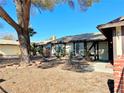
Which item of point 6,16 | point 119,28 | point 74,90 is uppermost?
point 6,16

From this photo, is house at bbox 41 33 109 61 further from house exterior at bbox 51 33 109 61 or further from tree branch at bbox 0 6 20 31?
tree branch at bbox 0 6 20 31

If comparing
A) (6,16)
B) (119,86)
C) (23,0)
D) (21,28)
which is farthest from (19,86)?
(23,0)

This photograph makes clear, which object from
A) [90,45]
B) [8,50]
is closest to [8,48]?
[8,50]

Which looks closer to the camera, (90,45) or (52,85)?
(52,85)

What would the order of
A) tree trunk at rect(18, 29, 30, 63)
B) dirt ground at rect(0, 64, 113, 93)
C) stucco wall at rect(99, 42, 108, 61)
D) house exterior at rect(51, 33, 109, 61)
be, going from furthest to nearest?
stucco wall at rect(99, 42, 108, 61) → house exterior at rect(51, 33, 109, 61) → tree trunk at rect(18, 29, 30, 63) → dirt ground at rect(0, 64, 113, 93)

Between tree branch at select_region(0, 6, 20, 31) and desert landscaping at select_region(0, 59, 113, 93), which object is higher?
tree branch at select_region(0, 6, 20, 31)

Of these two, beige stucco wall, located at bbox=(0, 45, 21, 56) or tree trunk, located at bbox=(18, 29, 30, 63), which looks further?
beige stucco wall, located at bbox=(0, 45, 21, 56)

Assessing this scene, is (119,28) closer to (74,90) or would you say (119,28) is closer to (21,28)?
(74,90)

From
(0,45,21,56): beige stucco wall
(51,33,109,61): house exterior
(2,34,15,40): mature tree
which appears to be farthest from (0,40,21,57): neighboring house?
(2,34,15,40): mature tree

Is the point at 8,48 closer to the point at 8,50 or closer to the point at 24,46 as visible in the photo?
the point at 8,50

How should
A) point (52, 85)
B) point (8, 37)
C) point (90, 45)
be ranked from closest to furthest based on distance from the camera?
1. point (52, 85)
2. point (90, 45)
3. point (8, 37)

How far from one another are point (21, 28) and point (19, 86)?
759cm

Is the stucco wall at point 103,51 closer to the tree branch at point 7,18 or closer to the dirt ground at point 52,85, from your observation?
the tree branch at point 7,18

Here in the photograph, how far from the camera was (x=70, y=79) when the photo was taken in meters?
11.0
